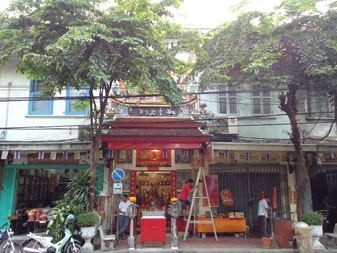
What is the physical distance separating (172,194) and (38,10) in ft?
28.8

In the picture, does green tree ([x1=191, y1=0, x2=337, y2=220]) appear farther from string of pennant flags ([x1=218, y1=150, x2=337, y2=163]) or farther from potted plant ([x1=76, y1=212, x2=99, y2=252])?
potted plant ([x1=76, y1=212, x2=99, y2=252])

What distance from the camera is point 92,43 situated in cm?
907

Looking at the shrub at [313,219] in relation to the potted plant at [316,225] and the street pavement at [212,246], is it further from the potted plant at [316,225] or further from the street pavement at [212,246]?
the street pavement at [212,246]

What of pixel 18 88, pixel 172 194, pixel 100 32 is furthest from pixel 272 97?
pixel 18 88

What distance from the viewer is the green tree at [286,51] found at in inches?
358

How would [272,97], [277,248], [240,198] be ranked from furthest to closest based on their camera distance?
1. [272,97]
2. [240,198]
3. [277,248]

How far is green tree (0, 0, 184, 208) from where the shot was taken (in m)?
8.48

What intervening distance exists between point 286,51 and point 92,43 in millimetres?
6657

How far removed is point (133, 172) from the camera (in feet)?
41.8

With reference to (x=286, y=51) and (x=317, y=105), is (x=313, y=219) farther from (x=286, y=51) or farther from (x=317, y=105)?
(x=317, y=105)

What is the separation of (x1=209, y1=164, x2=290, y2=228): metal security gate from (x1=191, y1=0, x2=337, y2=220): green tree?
3169 millimetres

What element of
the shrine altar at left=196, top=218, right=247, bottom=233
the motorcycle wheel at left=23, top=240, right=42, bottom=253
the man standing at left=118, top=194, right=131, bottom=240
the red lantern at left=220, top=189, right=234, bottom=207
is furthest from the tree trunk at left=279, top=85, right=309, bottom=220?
the motorcycle wheel at left=23, top=240, right=42, bottom=253

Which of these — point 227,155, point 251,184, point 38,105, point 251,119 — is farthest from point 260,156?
point 38,105

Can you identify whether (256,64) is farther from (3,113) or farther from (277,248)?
(3,113)
